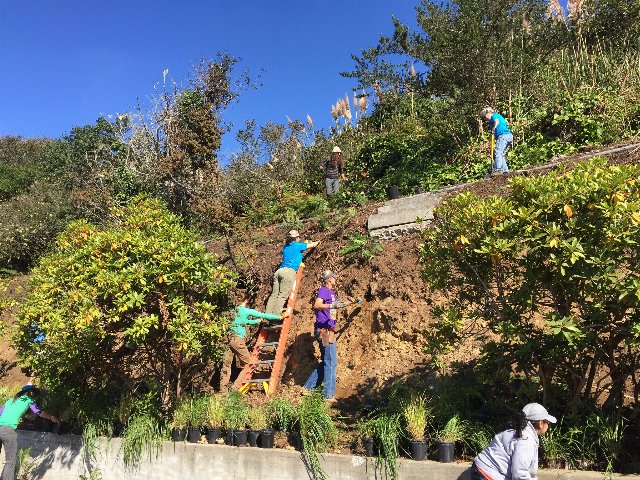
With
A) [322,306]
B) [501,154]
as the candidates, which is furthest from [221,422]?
[501,154]

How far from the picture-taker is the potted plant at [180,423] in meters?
6.69

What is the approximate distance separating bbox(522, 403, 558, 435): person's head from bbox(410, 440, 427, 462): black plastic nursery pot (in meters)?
1.21

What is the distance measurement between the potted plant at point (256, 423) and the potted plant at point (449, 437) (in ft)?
6.94

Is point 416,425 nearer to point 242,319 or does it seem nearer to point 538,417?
point 538,417

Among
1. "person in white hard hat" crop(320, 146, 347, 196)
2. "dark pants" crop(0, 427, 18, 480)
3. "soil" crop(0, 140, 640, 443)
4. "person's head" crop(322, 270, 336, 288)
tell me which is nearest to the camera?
"dark pants" crop(0, 427, 18, 480)

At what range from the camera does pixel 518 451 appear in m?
4.04

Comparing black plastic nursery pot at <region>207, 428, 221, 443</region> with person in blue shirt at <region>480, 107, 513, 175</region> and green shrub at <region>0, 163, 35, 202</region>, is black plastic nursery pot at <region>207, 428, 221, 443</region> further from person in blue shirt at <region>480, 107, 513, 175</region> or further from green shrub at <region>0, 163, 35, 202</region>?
green shrub at <region>0, 163, 35, 202</region>

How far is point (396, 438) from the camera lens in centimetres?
527

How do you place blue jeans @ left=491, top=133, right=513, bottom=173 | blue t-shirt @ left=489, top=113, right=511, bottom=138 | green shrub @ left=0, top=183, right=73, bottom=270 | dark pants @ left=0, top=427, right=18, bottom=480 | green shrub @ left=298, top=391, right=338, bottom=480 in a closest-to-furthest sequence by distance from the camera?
green shrub @ left=298, top=391, right=338, bottom=480
dark pants @ left=0, top=427, right=18, bottom=480
blue jeans @ left=491, top=133, right=513, bottom=173
blue t-shirt @ left=489, top=113, right=511, bottom=138
green shrub @ left=0, top=183, right=73, bottom=270

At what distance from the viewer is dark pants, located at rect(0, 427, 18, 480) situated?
7.17m

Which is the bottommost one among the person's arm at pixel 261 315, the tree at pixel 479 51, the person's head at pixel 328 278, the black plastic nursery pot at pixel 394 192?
the person's arm at pixel 261 315

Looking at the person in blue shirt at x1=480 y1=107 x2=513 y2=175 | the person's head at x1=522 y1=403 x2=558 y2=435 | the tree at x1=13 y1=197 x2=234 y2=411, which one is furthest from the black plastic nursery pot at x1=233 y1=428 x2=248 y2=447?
the person in blue shirt at x1=480 y1=107 x2=513 y2=175

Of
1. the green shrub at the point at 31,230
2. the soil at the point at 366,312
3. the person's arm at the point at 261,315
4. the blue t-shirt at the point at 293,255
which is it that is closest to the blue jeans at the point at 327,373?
the soil at the point at 366,312

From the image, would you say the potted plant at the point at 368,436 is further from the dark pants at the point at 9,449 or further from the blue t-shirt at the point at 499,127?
the blue t-shirt at the point at 499,127
